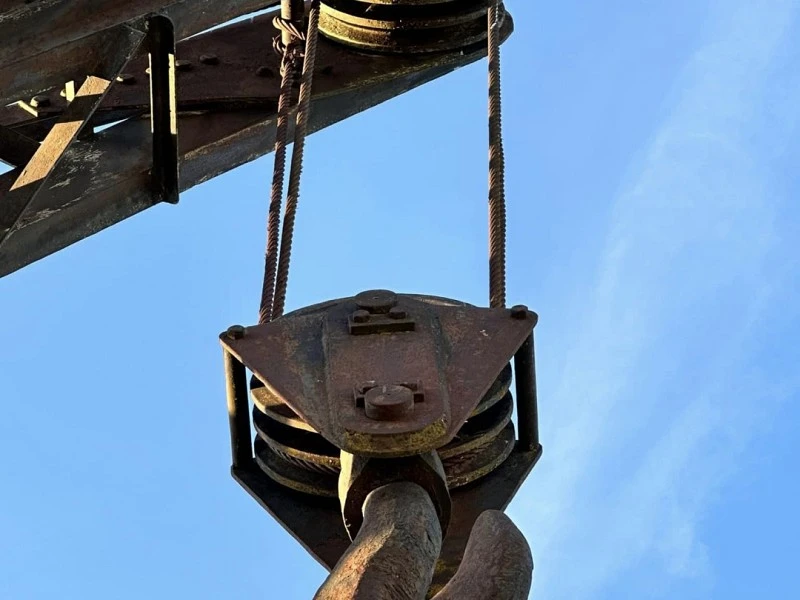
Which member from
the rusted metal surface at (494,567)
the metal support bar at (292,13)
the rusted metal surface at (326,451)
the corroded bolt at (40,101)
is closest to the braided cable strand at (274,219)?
the rusted metal surface at (326,451)

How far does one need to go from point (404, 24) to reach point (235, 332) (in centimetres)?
296

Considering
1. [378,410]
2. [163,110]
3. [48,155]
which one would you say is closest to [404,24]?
[163,110]

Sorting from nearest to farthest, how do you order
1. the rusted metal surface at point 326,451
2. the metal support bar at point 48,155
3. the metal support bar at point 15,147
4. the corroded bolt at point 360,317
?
the corroded bolt at point 360,317 < the rusted metal surface at point 326,451 < the metal support bar at point 48,155 < the metal support bar at point 15,147

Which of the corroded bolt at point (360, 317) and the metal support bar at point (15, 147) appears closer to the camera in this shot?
the corroded bolt at point (360, 317)

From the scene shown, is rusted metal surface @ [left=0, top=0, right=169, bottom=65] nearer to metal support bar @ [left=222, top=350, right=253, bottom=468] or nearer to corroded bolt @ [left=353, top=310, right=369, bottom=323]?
metal support bar @ [left=222, top=350, right=253, bottom=468]

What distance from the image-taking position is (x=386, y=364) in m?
4.09

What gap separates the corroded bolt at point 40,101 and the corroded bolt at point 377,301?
2.40 metres

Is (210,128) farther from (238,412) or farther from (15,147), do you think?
(238,412)

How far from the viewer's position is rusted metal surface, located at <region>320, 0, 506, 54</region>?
6.89 meters

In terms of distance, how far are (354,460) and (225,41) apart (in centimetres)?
331

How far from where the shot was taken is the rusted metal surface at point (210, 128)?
5.46 metres

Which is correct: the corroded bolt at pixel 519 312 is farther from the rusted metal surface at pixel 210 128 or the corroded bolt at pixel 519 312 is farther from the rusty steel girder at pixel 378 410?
the rusted metal surface at pixel 210 128

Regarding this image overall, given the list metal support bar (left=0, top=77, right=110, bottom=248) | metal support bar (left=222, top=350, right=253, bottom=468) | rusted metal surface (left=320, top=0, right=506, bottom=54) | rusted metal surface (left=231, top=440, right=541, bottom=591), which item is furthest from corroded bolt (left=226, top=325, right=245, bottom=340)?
rusted metal surface (left=320, top=0, right=506, bottom=54)

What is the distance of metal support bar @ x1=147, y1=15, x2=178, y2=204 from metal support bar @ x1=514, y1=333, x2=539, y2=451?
1769 millimetres
